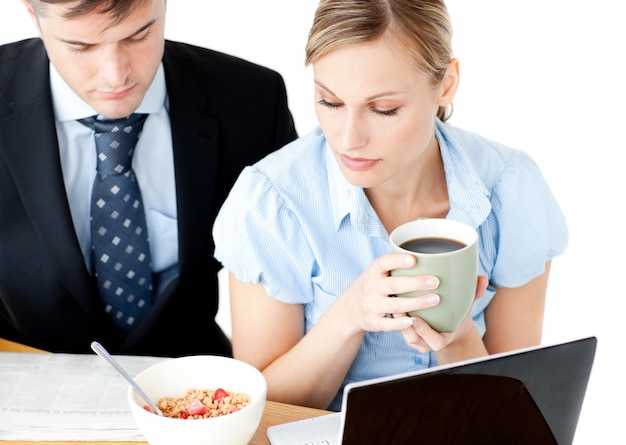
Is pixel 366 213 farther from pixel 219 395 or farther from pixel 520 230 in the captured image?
pixel 219 395

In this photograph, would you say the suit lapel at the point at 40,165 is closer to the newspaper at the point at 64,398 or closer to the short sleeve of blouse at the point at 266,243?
the newspaper at the point at 64,398

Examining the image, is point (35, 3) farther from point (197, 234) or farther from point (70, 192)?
point (197, 234)

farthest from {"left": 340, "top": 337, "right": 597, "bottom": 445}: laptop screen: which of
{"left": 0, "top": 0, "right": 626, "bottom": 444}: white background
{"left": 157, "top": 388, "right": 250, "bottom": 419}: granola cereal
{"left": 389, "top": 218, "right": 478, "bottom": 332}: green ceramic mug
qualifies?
{"left": 0, "top": 0, "right": 626, "bottom": 444}: white background

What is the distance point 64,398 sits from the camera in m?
1.75

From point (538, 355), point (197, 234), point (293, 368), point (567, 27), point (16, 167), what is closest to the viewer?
point (538, 355)

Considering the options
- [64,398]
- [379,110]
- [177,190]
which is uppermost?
[379,110]

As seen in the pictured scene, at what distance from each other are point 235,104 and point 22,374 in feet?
2.83

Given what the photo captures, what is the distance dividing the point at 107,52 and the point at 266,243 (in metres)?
0.53

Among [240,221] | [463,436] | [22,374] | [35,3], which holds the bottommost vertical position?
[22,374]

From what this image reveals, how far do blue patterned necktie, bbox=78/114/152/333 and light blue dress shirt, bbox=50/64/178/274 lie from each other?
35 mm

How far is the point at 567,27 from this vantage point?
3.74 metres

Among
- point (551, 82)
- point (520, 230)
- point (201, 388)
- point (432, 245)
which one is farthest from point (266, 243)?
point (551, 82)

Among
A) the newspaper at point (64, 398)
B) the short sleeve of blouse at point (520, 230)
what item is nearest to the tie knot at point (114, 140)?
the newspaper at point (64, 398)

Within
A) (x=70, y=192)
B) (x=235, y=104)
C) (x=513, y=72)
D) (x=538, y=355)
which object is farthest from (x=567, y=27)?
(x=538, y=355)
